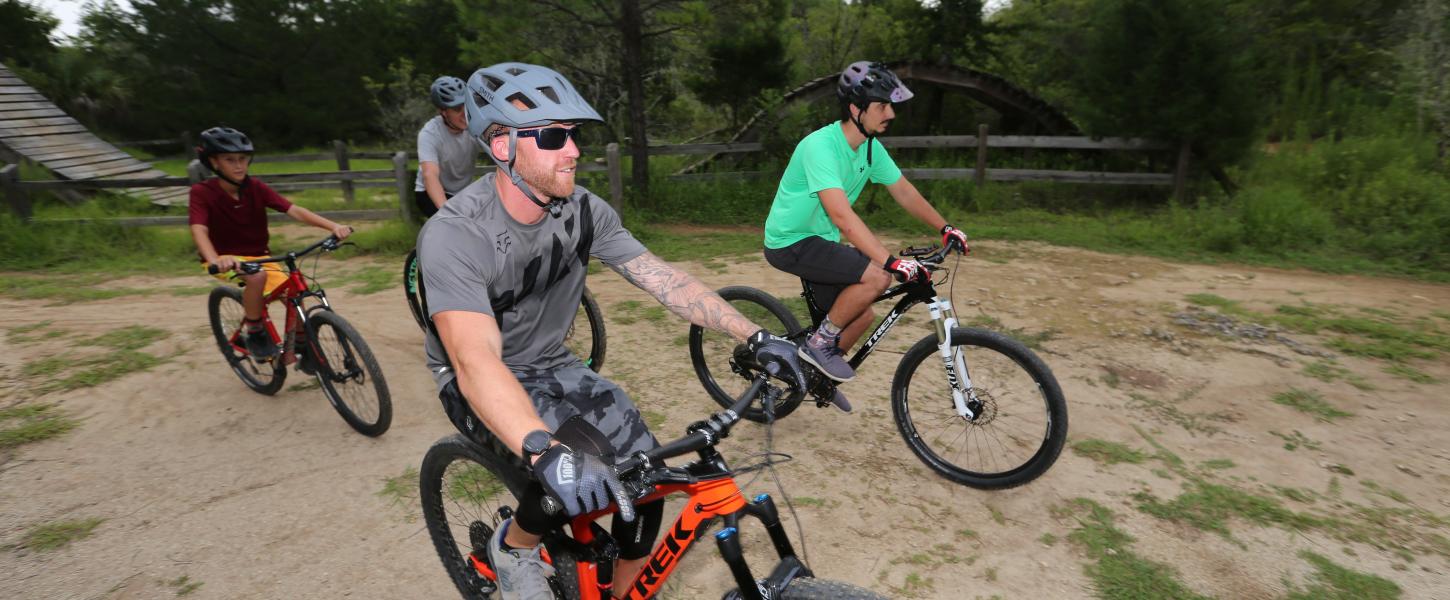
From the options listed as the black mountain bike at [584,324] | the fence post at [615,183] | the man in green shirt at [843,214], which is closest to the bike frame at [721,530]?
the man in green shirt at [843,214]

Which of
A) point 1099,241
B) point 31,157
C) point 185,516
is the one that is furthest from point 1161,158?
point 31,157

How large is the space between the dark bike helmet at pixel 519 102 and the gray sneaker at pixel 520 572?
1.24 metres

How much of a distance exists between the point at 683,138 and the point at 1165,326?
632 inches

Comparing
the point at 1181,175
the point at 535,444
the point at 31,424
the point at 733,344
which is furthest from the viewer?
the point at 1181,175

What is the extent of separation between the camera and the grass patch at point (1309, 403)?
4.84 metres

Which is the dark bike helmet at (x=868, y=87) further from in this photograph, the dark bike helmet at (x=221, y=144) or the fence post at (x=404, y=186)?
the fence post at (x=404, y=186)

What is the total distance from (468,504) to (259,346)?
3155 mm

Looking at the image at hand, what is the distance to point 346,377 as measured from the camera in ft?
16.0

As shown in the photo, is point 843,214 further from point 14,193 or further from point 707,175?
point 14,193

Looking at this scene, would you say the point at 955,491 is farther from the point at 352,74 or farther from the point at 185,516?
the point at 352,74

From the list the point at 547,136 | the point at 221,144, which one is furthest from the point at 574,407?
the point at 221,144

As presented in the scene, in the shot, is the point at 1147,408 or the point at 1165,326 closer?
the point at 1147,408

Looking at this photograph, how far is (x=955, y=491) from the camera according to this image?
4.04 meters

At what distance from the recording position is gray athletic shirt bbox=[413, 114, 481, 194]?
5.80m
